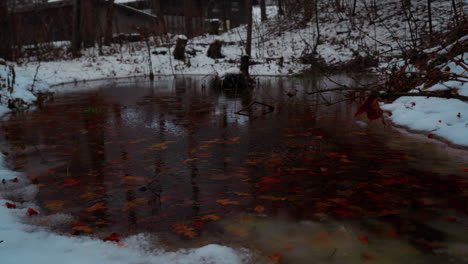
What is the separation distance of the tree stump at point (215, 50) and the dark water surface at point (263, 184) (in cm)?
1657

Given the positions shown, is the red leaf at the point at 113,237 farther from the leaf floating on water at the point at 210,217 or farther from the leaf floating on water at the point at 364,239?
the leaf floating on water at the point at 364,239

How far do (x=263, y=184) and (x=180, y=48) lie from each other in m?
19.8

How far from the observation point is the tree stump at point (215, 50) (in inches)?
908

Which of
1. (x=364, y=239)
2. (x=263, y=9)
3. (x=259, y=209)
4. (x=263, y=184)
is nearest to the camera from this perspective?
(x=364, y=239)

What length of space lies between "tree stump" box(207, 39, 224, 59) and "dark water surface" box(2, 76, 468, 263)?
16569 millimetres

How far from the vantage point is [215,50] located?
23.3 m

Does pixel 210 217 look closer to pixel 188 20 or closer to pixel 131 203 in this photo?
pixel 131 203

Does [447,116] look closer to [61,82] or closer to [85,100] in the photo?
[85,100]

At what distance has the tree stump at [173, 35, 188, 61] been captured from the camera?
22.5m

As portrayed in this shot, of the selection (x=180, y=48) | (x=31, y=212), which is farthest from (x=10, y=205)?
(x=180, y=48)

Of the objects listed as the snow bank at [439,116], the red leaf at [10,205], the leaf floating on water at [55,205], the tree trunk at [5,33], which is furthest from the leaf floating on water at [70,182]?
the tree trunk at [5,33]

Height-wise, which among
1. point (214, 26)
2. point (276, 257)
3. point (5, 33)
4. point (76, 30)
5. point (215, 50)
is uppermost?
point (214, 26)

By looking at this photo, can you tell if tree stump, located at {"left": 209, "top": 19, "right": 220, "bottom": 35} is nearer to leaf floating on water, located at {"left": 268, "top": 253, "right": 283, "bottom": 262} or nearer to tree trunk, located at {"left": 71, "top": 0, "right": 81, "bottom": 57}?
tree trunk, located at {"left": 71, "top": 0, "right": 81, "bottom": 57}

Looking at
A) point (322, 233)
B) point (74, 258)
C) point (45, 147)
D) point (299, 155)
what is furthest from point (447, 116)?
point (45, 147)
